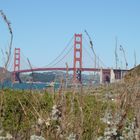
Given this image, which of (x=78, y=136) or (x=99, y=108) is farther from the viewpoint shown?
(x=99, y=108)

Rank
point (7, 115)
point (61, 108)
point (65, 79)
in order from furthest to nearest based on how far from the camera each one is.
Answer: point (7, 115) → point (65, 79) → point (61, 108)

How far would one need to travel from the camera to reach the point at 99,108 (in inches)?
179

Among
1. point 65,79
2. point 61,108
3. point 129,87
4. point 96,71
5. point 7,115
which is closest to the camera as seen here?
point 61,108

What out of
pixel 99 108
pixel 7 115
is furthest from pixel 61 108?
pixel 7 115

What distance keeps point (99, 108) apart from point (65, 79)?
134 centimetres

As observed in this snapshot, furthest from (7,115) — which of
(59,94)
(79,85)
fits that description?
(59,94)

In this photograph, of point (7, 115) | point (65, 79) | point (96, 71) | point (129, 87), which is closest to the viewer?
point (65, 79)

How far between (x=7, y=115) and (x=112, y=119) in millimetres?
5061

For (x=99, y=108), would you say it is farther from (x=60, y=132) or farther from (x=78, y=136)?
A: (x=60, y=132)

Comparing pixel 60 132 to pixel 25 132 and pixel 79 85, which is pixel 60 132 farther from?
pixel 25 132

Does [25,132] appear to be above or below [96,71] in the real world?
below

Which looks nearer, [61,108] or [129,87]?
Answer: [61,108]

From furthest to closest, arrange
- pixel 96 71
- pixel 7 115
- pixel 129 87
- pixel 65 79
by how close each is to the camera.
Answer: pixel 7 115, pixel 96 71, pixel 129 87, pixel 65 79

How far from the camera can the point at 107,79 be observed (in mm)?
4691
